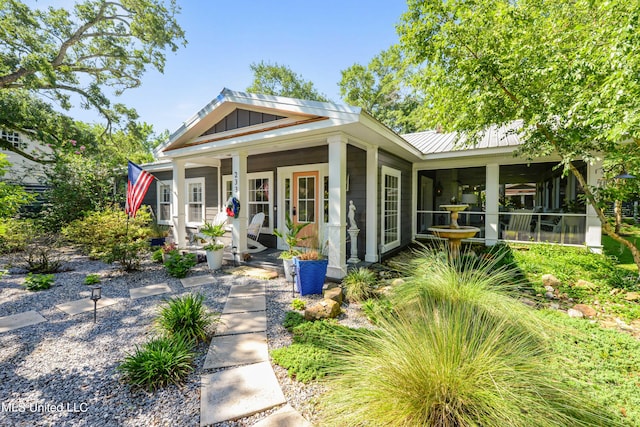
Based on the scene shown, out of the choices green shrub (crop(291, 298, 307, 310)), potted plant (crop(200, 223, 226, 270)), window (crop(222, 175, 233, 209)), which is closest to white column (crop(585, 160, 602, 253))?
green shrub (crop(291, 298, 307, 310))

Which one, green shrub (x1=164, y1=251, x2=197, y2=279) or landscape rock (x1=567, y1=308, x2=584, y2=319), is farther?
green shrub (x1=164, y1=251, x2=197, y2=279)

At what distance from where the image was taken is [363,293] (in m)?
3.80

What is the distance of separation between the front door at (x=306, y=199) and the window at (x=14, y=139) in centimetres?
1401

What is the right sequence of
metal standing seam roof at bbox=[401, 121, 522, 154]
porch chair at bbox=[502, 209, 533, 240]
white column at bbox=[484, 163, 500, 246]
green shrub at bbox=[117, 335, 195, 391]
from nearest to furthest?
green shrub at bbox=[117, 335, 195, 391]
metal standing seam roof at bbox=[401, 121, 522, 154]
porch chair at bbox=[502, 209, 533, 240]
white column at bbox=[484, 163, 500, 246]

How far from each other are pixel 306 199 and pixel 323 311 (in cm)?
371

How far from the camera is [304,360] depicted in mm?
2295

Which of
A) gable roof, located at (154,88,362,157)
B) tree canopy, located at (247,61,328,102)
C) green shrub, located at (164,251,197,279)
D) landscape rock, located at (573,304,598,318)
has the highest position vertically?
tree canopy, located at (247,61,328,102)

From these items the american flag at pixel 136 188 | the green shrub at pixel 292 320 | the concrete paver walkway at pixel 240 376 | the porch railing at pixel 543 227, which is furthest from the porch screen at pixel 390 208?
the american flag at pixel 136 188

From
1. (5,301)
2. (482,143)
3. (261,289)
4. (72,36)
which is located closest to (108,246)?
(5,301)

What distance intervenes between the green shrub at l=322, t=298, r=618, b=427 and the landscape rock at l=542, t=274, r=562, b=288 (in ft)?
12.0

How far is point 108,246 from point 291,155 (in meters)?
4.25

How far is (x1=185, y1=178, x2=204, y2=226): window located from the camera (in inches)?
344

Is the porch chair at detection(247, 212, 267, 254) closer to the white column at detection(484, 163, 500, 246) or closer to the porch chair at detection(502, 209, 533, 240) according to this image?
the white column at detection(484, 163, 500, 246)

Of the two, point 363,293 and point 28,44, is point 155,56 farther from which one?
point 363,293
